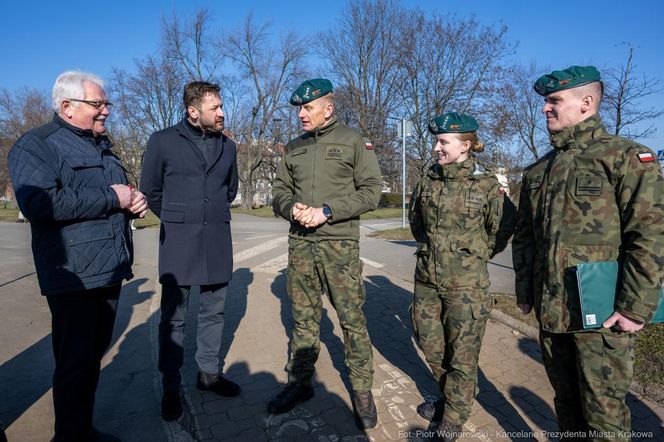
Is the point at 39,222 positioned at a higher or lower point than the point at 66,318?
higher

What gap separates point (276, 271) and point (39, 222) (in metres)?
6.00

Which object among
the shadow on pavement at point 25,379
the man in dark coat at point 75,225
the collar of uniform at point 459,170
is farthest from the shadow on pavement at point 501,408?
the shadow on pavement at point 25,379

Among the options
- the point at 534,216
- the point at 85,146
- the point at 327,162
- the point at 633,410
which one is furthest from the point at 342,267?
the point at 633,410

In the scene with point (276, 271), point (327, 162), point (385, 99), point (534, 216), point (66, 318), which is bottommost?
point (276, 271)

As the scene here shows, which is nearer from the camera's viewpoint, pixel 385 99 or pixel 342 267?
pixel 342 267

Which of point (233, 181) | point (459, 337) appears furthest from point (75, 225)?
point (459, 337)

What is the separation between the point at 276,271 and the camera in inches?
323

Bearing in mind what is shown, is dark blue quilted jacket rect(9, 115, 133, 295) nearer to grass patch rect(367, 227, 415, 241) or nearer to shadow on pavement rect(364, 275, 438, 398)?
shadow on pavement rect(364, 275, 438, 398)

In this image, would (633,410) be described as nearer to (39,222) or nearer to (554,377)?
(554,377)

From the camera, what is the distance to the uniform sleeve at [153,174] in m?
3.04

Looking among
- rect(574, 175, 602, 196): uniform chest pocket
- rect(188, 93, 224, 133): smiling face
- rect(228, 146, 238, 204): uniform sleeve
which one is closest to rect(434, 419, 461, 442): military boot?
rect(574, 175, 602, 196): uniform chest pocket

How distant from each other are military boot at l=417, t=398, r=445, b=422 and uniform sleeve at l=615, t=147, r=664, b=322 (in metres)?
1.47

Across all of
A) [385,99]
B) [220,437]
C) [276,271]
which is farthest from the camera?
[385,99]

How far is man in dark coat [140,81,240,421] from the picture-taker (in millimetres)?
3055
